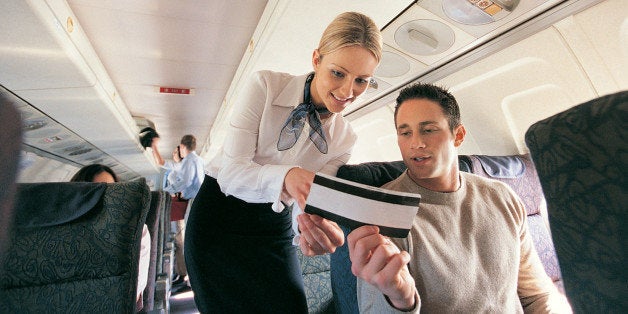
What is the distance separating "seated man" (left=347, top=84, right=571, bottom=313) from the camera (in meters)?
1.17

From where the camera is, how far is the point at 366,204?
0.71 meters

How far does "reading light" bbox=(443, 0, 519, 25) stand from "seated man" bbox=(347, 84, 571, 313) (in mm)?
1090

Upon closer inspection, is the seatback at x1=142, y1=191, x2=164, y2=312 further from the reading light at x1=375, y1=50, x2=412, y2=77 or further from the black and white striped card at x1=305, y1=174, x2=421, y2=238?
the reading light at x1=375, y1=50, x2=412, y2=77

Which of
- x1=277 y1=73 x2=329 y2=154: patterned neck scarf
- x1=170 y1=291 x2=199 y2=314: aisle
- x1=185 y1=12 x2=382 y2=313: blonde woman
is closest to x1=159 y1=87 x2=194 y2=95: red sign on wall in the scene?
x1=170 y1=291 x2=199 y2=314: aisle

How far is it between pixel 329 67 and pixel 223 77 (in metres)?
3.75

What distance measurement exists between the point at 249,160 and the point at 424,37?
7.24 feet

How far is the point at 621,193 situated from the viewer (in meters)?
0.40

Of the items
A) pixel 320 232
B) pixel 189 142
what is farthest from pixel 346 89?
pixel 189 142

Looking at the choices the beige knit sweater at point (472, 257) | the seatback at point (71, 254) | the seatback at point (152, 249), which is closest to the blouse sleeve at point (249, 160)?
the seatback at point (71, 254)

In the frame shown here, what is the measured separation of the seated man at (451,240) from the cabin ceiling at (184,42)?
119 cm

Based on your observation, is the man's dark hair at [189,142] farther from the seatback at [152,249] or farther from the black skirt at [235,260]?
the black skirt at [235,260]

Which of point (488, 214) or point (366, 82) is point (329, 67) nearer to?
point (366, 82)

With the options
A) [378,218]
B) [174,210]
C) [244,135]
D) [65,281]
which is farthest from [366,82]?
[174,210]

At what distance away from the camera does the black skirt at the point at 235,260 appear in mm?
1356
